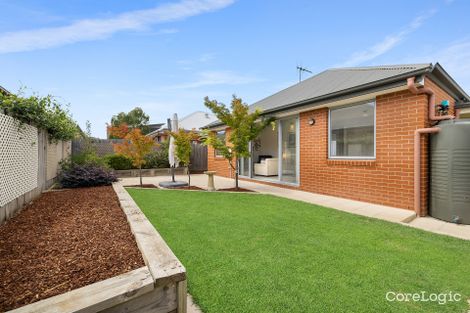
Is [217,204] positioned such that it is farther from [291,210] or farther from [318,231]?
[318,231]

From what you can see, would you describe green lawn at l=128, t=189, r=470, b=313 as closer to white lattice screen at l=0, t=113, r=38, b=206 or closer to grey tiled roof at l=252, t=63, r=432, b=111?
white lattice screen at l=0, t=113, r=38, b=206

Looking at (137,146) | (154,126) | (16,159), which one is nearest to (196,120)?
(154,126)

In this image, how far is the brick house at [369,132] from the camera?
5.25 metres

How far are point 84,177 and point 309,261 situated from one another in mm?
8134

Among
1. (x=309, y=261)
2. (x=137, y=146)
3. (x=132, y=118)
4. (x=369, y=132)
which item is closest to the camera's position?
(x=309, y=261)

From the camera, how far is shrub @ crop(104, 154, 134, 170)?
1322 centimetres

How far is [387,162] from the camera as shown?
576cm

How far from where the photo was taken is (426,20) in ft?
29.2

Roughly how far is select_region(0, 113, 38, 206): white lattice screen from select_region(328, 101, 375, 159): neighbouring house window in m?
7.46

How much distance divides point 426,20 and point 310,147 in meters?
6.76

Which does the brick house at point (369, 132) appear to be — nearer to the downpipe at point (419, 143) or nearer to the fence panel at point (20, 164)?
the downpipe at point (419, 143)

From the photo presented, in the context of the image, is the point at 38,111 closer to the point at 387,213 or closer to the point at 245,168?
the point at 245,168

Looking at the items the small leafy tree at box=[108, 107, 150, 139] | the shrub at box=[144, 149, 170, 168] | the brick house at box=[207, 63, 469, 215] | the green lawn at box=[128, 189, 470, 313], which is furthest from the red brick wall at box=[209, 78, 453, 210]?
the small leafy tree at box=[108, 107, 150, 139]

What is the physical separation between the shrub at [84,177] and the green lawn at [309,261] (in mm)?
4771
